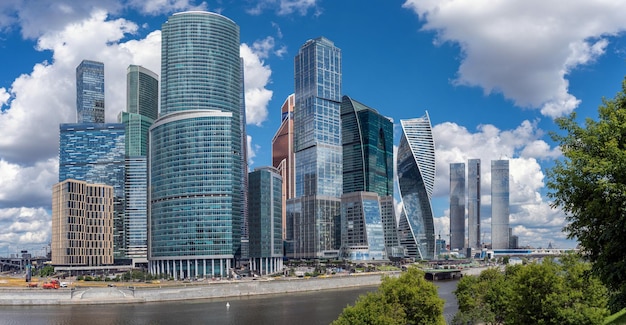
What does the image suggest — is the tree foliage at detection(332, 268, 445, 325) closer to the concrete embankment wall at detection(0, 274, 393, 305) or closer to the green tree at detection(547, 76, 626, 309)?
the green tree at detection(547, 76, 626, 309)

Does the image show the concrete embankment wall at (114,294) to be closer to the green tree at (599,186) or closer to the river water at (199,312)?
the river water at (199,312)

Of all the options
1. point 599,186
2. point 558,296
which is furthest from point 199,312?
point 599,186

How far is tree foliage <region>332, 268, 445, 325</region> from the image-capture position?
70375 millimetres

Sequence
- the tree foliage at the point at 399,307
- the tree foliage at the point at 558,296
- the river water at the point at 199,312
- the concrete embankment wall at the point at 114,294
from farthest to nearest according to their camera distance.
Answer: the concrete embankment wall at the point at 114,294 → the river water at the point at 199,312 → the tree foliage at the point at 399,307 → the tree foliage at the point at 558,296

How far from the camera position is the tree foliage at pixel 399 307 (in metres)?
70.4

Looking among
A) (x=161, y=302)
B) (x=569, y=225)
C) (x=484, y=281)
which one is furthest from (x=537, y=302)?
(x=161, y=302)

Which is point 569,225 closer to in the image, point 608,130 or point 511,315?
point 608,130

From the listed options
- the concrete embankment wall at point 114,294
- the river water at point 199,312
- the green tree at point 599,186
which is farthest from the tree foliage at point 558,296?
the concrete embankment wall at point 114,294

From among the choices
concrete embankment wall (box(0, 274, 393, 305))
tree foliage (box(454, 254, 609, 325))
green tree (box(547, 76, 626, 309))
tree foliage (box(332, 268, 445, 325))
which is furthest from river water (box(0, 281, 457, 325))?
green tree (box(547, 76, 626, 309))

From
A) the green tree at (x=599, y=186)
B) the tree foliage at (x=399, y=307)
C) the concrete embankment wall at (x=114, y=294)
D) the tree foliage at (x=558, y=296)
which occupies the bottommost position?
the concrete embankment wall at (x=114, y=294)

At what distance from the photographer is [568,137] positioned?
39.6m

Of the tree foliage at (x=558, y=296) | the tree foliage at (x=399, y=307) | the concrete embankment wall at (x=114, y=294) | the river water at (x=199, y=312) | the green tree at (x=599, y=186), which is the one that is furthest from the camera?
the concrete embankment wall at (x=114, y=294)

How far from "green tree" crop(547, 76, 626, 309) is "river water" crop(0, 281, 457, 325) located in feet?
291

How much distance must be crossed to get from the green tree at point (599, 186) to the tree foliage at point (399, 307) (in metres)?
35.5
